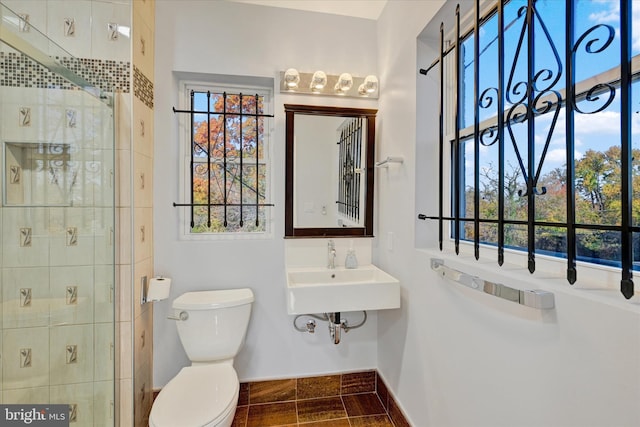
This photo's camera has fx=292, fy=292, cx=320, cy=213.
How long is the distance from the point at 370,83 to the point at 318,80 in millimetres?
365

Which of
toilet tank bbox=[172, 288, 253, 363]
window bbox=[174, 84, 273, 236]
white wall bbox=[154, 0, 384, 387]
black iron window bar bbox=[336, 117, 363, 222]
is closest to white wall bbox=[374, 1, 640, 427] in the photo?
black iron window bar bbox=[336, 117, 363, 222]

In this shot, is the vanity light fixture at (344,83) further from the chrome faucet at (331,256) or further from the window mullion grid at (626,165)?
the window mullion grid at (626,165)

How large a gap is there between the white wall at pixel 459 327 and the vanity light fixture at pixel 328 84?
11 centimetres

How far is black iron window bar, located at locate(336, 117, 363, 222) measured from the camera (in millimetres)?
2053

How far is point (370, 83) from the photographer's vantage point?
198 cm

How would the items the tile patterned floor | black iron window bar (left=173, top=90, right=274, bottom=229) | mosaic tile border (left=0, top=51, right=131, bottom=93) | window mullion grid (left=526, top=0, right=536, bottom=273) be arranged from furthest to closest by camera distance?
black iron window bar (left=173, top=90, right=274, bottom=229) < the tile patterned floor < mosaic tile border (left=0, top=51, right=131, bottom=93) < window mullion grid (left=526, top=0, right=536, bottom=273)

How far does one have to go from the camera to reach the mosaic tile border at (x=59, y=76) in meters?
1.17

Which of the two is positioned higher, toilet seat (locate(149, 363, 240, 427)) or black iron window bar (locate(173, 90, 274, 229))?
black iron window bar (locate(173, 90, 274, 229))

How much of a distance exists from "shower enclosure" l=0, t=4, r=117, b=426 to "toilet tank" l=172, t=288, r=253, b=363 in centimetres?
36

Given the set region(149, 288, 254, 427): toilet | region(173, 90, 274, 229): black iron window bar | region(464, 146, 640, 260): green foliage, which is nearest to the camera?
region(464, 146, 640, 260): green foliage

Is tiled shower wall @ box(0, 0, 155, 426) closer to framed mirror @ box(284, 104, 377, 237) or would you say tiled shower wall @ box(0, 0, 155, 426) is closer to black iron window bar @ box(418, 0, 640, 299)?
framed mirror @ box(284, 104, 377, 237)

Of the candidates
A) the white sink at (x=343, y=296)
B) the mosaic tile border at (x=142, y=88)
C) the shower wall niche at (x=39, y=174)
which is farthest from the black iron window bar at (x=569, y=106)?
the shower wall niche at (x=39, y=174)

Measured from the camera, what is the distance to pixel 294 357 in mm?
2020

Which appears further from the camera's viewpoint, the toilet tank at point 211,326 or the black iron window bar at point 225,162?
the black iron window bar at point 225,162
